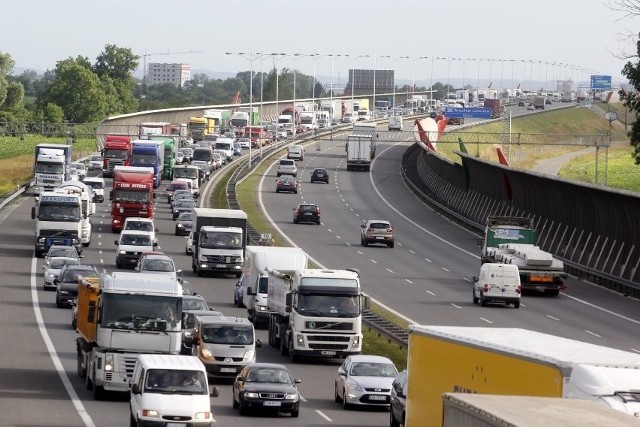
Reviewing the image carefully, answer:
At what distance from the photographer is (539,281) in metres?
66.0

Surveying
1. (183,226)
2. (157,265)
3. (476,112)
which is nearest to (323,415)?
(157,265)

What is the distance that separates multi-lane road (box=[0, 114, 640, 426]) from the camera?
34.2m

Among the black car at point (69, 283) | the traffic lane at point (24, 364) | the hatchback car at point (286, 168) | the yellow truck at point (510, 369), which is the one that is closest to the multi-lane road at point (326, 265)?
the traffic lane at point (24, 364)

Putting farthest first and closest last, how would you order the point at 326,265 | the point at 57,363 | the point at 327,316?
the point at 326,265 < the point at 327,316 < the point at 57,363

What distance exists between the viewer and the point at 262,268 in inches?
2063

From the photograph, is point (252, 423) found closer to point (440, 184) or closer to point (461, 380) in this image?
point (461, 380)

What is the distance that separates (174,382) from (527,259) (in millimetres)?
37892

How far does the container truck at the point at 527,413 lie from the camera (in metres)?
14.4

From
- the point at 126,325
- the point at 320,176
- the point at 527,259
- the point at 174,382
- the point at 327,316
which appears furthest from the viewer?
the point at 320,176

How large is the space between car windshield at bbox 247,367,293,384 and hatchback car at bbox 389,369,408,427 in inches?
131

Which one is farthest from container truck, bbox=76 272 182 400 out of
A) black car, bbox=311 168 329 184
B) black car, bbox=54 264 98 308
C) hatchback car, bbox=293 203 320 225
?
black car, bbox=311 168 329 184

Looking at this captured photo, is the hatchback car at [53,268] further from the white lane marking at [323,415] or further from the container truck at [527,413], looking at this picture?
the container truck at [527,413]

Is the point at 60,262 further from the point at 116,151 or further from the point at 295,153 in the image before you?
the point at 295,153

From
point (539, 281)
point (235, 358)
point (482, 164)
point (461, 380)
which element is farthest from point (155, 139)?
point (461, 380)
